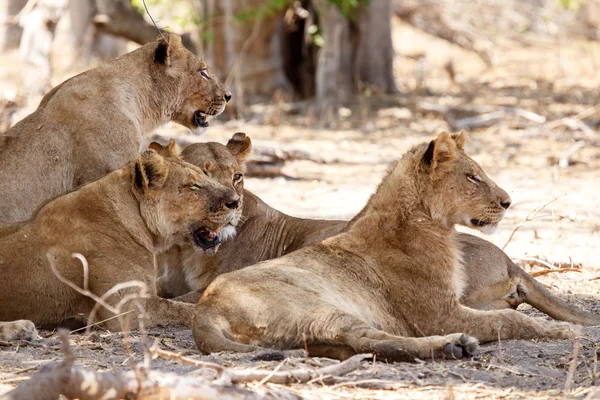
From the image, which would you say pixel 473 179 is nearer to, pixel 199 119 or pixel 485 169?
pixel 199 119

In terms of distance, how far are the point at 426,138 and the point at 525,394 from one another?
31.3ft

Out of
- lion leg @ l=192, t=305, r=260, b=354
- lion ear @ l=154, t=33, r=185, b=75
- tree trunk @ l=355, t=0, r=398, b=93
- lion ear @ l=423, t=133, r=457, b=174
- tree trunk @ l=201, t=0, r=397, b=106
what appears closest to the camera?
lion leg @ l=192, t=305, r=260, b=354

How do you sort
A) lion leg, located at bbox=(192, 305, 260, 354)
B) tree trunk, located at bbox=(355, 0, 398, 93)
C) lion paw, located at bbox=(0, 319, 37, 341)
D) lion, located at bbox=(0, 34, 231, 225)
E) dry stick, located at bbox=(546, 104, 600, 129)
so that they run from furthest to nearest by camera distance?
1. tree trunk, located at bbox=(355, 0, 398, 93)
2. dry stick, located at bbox=(546, 104, 600, 129)
3. lion, located at bbox=(0, 34, 231, 225)
4. lion paw, located at bbox=(0, 319, 37, 341)
5. lion leg, located at bbox=(192, 305, 260, 354)

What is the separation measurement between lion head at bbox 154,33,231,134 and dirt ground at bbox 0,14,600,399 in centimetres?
193

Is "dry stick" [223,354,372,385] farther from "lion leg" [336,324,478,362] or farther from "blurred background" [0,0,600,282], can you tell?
"blurred background" [0,0,600,282]

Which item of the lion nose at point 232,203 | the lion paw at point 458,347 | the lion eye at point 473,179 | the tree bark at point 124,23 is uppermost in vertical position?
the tree bark at point 124,23

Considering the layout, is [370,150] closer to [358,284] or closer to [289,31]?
[289,31]

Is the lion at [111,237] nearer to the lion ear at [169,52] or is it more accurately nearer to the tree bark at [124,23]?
the lion ear at [169,52]

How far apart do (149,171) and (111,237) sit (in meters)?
0.43

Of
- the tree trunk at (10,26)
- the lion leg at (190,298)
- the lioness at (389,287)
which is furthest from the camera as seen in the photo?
the tree trunk at (10,26)

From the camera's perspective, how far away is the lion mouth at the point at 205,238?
5.70 m

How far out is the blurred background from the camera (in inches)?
377

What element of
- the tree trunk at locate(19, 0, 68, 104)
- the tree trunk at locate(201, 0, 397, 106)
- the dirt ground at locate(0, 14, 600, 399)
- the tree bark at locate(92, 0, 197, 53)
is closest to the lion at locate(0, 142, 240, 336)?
the dirt ground at locate(0, 14, 600, 399)

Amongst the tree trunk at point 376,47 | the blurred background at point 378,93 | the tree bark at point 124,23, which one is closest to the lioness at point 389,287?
the blurred background at point 378,93
